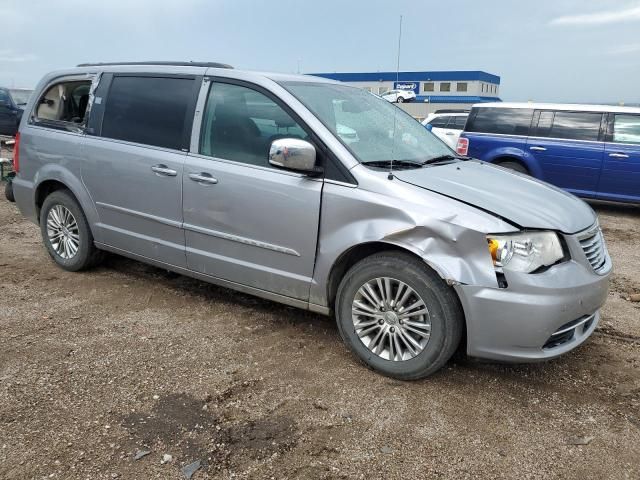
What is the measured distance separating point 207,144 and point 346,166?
1.17m

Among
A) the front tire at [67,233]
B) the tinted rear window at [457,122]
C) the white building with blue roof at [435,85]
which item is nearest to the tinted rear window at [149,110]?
the front tire at [67,233]

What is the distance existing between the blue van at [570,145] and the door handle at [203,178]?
260 inches

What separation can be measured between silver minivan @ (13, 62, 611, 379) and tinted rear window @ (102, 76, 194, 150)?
0.01m

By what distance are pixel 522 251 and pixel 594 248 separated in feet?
2.34

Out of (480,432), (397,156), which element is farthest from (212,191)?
(480,432)

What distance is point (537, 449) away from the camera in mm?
2707

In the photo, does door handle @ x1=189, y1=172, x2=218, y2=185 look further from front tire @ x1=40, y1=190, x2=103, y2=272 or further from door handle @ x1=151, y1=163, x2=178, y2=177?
front tire @ x1=40, y1=190, x2=103, y2=272

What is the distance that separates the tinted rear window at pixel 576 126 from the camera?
28.6ft

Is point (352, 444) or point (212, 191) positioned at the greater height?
point (212, 191)

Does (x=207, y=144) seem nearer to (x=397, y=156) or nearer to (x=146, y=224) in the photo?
(x=146, y=224)

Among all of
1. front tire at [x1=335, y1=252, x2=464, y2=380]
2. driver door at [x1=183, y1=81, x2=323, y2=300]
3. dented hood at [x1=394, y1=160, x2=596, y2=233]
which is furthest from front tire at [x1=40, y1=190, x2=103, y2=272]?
dented hood at [x1=394, y1=160, x2=596, y2=233]

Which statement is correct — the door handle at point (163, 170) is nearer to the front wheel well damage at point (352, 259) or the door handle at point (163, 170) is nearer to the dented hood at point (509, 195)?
the front wheel well damage at point (352, 259)

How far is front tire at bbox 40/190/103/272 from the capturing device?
4.85 m

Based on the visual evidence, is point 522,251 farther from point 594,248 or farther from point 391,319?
point 391,319
